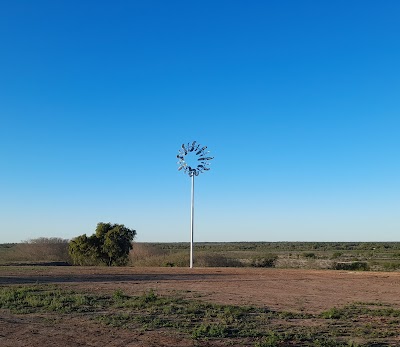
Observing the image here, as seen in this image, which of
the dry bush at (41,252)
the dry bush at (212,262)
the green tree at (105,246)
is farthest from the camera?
the dry bush at (41,252)

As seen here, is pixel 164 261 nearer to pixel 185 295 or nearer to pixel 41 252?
pixel 41 252

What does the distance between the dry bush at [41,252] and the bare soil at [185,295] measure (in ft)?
117

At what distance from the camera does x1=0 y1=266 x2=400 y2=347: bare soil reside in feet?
44.2

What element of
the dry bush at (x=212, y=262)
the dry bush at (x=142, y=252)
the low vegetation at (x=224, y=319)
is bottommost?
the low vegetation at (x=224, y=319)

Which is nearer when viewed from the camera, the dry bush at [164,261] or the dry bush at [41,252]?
the dry bush at [164,261]

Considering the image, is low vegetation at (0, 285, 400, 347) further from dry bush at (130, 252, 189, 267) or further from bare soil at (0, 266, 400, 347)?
dry bush at (130, 252, 189, 267)

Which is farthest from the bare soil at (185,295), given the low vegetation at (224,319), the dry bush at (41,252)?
the dry bush at (41,252)

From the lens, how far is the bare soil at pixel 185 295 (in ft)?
44.2

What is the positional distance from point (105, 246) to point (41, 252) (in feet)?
61.6

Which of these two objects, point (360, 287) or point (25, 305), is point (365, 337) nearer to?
point (25, 305)

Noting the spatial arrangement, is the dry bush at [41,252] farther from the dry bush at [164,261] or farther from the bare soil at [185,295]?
the bare soil at [185,295]

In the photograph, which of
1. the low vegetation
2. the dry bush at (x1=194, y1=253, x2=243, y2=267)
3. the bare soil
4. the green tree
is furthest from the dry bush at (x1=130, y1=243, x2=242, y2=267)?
the low vegetation

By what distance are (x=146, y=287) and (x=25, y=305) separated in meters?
8.04

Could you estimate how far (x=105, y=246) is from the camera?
5712 cm
